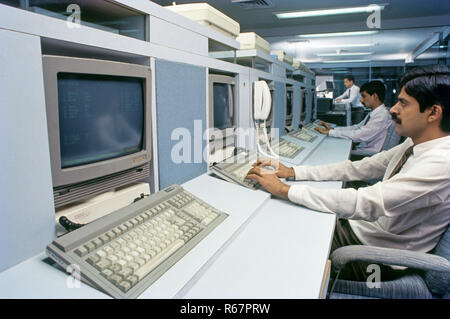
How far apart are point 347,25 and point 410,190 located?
17.2 ft

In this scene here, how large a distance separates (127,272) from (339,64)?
342 inches

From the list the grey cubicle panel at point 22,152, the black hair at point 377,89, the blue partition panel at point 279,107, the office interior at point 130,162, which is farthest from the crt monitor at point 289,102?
the grey cubicle panel at point 22,152

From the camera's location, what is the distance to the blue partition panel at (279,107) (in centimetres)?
222

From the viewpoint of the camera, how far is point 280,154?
1.76m

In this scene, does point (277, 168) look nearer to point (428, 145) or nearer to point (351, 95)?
point (428, 145)

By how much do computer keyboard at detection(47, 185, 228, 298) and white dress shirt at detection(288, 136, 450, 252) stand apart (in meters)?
0.40

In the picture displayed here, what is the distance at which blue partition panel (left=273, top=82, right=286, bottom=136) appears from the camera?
2.22 meters

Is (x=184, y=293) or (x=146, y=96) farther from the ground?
(x=146, y=96)

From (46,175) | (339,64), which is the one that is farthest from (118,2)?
(339,64)

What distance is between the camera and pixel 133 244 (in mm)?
623

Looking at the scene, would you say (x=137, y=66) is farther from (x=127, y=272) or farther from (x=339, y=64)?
(x=339, y=64)

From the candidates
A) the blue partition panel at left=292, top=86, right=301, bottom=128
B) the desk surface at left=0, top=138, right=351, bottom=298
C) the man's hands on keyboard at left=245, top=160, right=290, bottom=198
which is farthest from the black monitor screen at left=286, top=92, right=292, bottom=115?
the desk surface at left=0, top=138, right=351, bottom=298

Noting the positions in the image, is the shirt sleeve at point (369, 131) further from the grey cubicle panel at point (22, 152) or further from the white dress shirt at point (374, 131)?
the grey cubicle panel at point (22, 152)

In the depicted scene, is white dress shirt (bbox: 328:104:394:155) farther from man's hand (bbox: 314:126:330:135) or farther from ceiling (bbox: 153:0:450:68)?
ceiling (bbox: 153:0:450:68)
